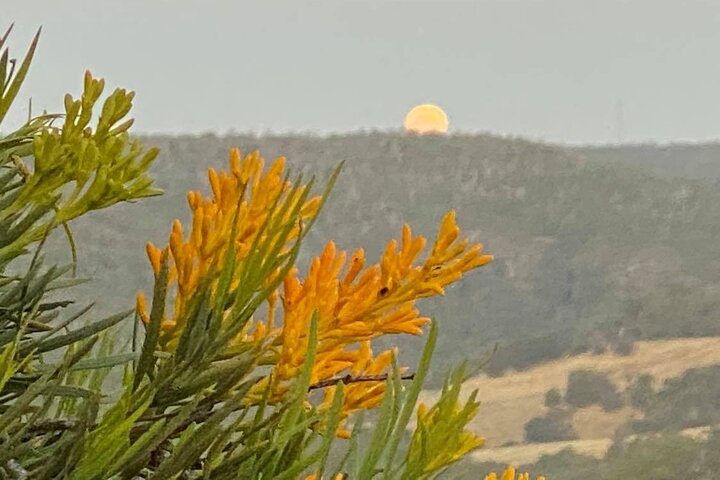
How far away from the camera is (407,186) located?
65.7 feet

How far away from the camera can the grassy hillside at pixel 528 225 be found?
655 inches

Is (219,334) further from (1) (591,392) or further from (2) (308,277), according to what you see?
(1) (591,392)

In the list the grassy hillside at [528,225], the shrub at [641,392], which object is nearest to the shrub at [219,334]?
the shrub at [641,392]

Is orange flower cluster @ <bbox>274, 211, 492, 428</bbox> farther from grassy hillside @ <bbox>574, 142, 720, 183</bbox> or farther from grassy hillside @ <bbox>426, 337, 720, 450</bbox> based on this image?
grassy hillside @ <bbox>574, 142, 720, 183</bbox>

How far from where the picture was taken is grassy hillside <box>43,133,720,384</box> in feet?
54.5

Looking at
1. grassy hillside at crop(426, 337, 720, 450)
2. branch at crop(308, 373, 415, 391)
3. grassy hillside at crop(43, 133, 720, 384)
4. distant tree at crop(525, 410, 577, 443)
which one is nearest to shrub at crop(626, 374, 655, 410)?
grassy hillside at crop(426, 337, 720, 450)

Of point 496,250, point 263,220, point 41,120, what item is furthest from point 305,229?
point 496,250

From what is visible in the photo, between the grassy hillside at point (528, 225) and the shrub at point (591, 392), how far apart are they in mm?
944

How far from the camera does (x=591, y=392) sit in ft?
48.7

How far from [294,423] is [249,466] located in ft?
0.07

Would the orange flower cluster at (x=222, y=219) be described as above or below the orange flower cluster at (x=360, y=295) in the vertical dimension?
above

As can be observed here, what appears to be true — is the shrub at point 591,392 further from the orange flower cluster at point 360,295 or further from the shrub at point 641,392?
the orange flower cluster at point 360,295

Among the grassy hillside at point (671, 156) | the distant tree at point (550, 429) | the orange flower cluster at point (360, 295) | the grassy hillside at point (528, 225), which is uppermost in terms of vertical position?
the grassy hillside at point (671, 156)

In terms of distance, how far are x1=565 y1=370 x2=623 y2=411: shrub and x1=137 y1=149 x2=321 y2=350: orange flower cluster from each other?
48.1 ft
